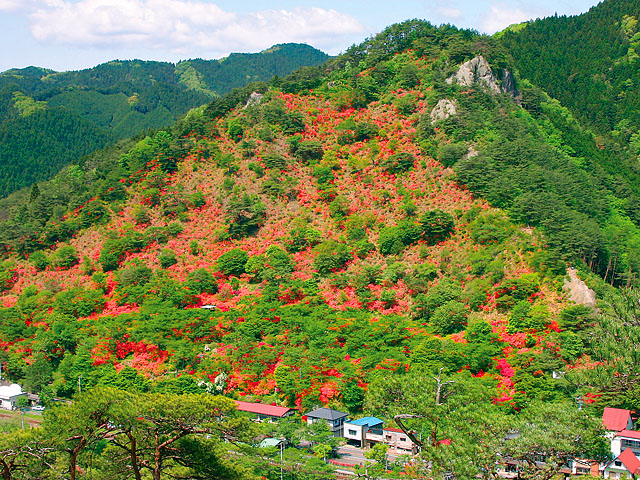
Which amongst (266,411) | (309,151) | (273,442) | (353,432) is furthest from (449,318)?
(309,151)

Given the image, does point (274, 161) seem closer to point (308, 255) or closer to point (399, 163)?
point (399, 163)

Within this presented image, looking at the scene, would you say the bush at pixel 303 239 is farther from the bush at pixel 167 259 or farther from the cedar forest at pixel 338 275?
the bush at pixel 167 259

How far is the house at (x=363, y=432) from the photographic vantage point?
46219 millimetres

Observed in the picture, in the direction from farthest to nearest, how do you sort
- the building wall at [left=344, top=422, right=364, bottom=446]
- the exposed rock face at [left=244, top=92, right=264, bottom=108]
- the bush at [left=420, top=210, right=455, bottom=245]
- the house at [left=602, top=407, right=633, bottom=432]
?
1. the exposed rock face at [left=244, top=92, right=264, bottom=108]
2. the bush at [left=420, top=210, right=455, bottom=245]
3. the building wall at [left=344, top=422, right=364, bottom=446]
4. the house at [left=602, top=407, right=633, bottom=432]

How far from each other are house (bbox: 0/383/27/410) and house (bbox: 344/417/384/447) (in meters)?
29.9

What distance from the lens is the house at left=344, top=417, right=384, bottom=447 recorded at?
46.2 meters

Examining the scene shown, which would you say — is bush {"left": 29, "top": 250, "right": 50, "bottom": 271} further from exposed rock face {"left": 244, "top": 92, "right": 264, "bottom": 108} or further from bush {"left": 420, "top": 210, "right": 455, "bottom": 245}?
bush {"left": 420, "top": 210, "right": 455, "bottom": 245}

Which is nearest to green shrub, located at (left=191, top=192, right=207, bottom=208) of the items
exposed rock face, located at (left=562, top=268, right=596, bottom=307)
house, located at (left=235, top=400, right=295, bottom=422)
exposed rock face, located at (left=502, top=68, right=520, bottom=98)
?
house, located at (left=235, top=400, right=295, bottom=422)

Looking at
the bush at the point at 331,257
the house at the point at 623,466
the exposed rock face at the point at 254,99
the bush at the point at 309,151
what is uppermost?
the exposed rock face at the point at 254,99

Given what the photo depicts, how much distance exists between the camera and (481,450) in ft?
74.1

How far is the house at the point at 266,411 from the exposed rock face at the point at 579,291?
23.9 metres

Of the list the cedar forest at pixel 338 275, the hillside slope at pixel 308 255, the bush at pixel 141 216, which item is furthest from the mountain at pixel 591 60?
the bush at pixel 141 216

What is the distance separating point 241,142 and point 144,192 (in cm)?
1360

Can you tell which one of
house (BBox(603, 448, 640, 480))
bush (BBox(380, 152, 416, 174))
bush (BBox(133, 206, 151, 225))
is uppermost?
bush (BBox(380, 152, 416, 174))
